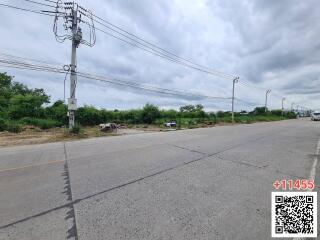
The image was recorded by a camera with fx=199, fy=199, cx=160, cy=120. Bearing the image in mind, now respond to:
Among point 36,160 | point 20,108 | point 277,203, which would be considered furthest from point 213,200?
point 20,108

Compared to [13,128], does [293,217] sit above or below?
below

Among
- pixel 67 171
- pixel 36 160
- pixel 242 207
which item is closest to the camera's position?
pixel 242 207

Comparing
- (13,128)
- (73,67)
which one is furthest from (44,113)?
(73,67)

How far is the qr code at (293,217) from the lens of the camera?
273 centimetres

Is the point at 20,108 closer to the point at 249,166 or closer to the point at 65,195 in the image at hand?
the point at 65,195

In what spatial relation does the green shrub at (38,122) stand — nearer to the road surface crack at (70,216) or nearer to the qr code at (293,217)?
the road surface crack at (70,216)

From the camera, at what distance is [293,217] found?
2910 millimetres

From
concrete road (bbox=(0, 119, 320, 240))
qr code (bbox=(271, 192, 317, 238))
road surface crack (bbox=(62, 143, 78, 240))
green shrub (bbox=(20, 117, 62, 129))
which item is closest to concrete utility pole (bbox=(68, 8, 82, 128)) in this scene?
green shrub (bbox=(20, 117, 62, 129))

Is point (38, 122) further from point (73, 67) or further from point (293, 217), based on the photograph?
point (293, 217)

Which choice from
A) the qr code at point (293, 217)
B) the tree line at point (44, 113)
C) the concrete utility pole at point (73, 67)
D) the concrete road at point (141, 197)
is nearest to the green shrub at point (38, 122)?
the tree line at point (44, 113)

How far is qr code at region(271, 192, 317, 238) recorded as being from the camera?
2.73 meters

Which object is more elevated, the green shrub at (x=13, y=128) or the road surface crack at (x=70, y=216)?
the green shrub at (x=13, y=128)

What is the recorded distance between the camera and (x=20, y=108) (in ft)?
78.7

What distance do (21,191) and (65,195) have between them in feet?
3.55
